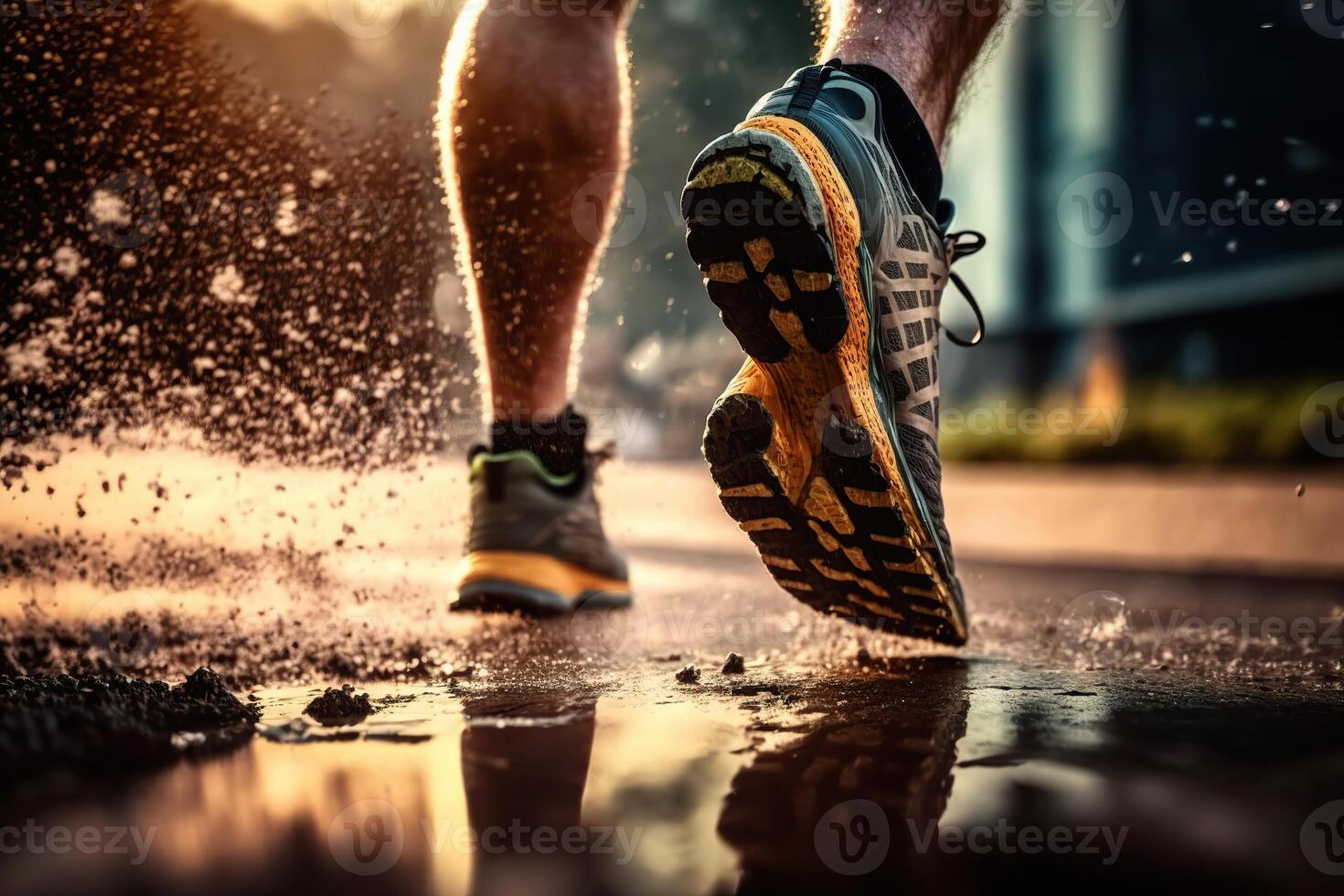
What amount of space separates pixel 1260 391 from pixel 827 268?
13.9 feet

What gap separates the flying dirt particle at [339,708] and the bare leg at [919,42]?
1090 millimetres

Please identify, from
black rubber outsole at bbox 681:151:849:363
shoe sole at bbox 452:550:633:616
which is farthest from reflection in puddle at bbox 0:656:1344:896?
shoe sole at bbox 452:550:633:616

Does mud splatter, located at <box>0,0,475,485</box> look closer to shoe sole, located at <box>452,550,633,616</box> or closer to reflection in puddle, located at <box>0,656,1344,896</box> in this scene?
shoe sole, located at <box>452,550,633,616</box>

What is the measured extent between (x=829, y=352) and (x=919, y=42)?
0.59m

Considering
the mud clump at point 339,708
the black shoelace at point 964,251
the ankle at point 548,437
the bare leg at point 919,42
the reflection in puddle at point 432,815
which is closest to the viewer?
the reflection in puddle at point 432,815

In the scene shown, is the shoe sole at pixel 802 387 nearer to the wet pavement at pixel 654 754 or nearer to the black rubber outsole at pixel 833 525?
the black rubber outsole at pixel 833 525

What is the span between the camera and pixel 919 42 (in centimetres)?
150

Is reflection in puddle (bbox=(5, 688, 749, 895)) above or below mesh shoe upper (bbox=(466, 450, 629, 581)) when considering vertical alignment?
below

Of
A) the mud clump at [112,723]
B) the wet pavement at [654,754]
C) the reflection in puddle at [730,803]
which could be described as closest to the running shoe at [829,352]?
the wet pavement at [654,754]

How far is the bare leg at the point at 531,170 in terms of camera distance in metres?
1.85

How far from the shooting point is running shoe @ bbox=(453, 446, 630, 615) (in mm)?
1854

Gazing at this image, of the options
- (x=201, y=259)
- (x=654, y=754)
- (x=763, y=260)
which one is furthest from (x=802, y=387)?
(x=201, y=259)

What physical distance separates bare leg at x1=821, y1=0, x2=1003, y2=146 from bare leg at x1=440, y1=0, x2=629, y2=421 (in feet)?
1.73

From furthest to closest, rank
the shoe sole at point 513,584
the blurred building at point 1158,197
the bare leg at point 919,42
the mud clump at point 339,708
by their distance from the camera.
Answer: the blurred building at point 1158,197
the shoe sole at point 513,584
the bare leg at point 919,42
the mud clump at point 339,708
